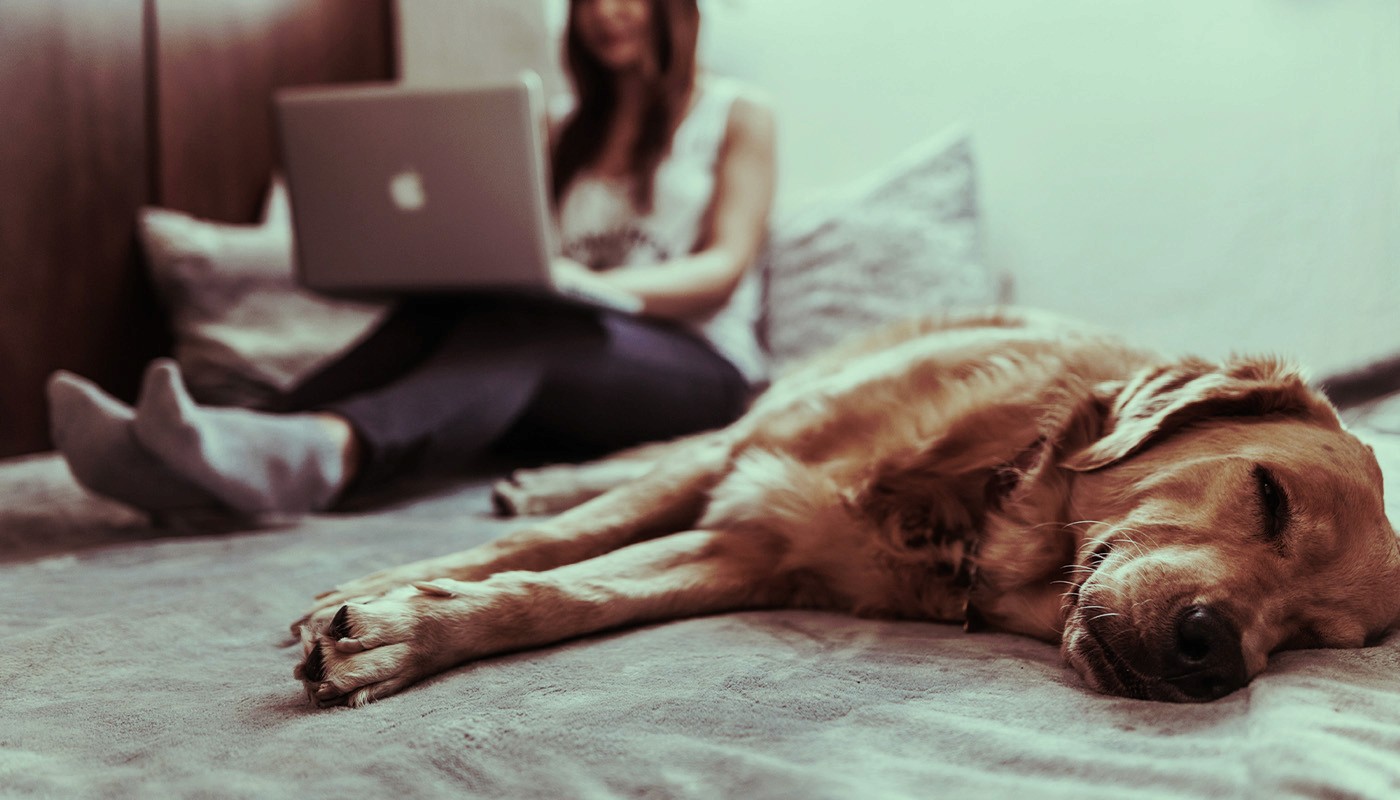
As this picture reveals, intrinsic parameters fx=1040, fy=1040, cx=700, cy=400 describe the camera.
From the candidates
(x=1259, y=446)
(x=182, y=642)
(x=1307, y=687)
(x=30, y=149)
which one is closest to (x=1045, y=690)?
(x=1307, y=687)

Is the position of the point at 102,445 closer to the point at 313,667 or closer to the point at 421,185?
the point at 421,185

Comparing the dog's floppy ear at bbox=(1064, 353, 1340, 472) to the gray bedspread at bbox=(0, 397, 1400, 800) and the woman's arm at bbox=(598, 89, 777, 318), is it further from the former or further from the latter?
the woman's arm at bbox=(598, 89, 777, 318)

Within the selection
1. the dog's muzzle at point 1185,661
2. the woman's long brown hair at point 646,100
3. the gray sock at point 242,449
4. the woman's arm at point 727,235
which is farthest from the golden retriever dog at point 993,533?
the woman's long brown hair at point 646,100

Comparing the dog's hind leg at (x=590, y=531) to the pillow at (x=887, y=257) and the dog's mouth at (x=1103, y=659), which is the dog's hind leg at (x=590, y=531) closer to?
the dog's mouth at (x=1103, y=659)

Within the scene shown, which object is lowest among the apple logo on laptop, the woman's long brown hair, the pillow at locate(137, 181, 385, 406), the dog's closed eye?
the pillow at locate(137, 181, 385, 406)

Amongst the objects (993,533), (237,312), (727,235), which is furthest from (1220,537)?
(237,312)

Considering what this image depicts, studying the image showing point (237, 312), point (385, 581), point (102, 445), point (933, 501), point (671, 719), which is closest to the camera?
point (671, 719)

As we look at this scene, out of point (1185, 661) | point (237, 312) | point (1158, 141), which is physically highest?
point (1158, 141)

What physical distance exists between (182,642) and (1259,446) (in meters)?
1.31

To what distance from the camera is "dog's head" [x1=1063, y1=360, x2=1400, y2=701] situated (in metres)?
1.07

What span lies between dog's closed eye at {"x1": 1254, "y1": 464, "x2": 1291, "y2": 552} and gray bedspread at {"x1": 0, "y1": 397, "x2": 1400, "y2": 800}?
0.14 metres

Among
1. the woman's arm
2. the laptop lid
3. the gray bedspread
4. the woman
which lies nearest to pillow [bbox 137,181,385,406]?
the woman

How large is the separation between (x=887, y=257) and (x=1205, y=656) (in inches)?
69.3

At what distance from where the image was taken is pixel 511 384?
7.11ft
